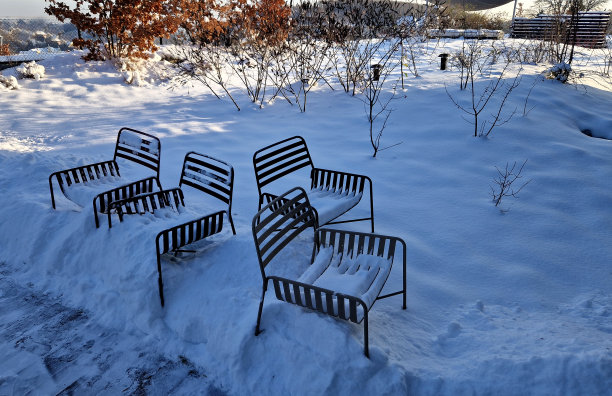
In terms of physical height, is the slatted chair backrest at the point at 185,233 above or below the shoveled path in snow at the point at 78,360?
above

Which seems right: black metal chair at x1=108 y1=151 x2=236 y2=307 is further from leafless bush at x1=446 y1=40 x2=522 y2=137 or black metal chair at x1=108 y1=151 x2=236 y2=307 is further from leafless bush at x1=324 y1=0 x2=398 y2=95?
leafless bush at x1=324 y1=0 x2=398 y2=95

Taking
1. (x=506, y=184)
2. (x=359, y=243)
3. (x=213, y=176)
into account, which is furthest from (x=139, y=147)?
(x=506, y=184)

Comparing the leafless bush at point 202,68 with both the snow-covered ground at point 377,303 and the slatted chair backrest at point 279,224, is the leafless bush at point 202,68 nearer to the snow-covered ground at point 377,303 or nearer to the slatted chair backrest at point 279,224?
the snow-covered ground at point 377,303

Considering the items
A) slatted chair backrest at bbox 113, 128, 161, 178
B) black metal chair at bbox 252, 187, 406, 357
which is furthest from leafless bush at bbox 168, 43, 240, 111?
black metal chair at bbox 252, 187, 406, 357

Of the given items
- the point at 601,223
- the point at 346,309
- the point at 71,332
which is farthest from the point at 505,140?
the point at 71,332

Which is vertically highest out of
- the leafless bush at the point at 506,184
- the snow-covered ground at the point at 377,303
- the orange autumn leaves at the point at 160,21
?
the orange autumn leaves at the point at 160,21

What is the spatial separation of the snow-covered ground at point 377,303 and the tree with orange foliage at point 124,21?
544 centimetres

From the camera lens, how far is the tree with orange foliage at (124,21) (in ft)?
35.0

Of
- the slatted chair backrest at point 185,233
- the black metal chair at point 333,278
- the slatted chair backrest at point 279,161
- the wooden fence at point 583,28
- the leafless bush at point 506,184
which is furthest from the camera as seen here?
the wooden fence at point 583,28

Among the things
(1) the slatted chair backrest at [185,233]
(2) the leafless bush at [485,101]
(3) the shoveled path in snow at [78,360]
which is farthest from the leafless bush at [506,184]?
(3) the shoveled path in snow at [78,360]

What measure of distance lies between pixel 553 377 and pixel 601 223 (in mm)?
2601

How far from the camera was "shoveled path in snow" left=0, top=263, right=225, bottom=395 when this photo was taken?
2.72 meters

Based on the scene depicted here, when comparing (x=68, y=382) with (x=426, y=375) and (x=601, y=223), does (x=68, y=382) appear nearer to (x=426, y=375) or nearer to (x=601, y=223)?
(x=426, y=375)

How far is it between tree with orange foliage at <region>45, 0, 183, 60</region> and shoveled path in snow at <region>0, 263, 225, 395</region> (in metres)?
9.39
